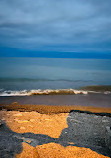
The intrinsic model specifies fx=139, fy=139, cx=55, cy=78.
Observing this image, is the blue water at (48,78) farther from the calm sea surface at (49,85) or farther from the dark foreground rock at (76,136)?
the dark foreground rock at (76,136)

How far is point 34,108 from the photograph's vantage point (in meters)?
6.55

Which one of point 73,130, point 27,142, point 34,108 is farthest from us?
point 34,108

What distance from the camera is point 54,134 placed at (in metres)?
4.12

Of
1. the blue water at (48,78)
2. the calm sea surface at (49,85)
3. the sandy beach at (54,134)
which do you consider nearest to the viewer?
the sandy beach at (54,134)

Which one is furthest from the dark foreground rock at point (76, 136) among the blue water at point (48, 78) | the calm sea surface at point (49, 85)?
the blue water at point (48, 78)

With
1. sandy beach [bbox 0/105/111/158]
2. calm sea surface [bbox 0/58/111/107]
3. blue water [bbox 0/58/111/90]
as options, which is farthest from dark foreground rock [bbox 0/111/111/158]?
blue water [bbox 0/58/111/90]

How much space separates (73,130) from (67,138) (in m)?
0.59

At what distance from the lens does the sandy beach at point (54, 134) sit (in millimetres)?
2900

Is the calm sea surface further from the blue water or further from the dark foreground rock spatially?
the dark foreground rock

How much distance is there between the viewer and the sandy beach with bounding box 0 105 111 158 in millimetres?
2900

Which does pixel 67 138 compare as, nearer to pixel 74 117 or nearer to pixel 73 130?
pixel 73 130

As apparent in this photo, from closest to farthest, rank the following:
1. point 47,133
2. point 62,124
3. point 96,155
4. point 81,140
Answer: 1. point 96,155
2. point 81,140
3. point 47,133
4. point 62,124

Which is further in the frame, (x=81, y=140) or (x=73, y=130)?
(x=73, y=130)

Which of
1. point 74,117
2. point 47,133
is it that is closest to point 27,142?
point 47,133
